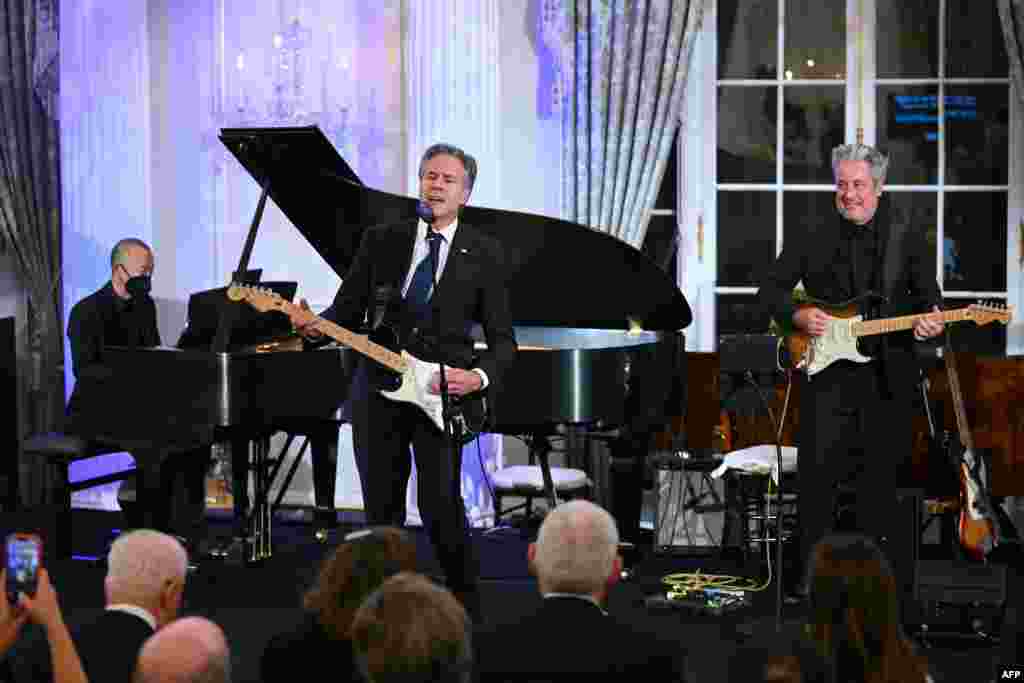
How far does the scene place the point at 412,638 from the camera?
258 centimetres

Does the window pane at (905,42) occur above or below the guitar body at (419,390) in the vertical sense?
above

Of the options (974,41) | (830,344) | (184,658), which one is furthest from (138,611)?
(974,41)

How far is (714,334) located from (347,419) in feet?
7.09

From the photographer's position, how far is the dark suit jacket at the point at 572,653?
3062 mm

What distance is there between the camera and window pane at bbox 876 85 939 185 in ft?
27.6

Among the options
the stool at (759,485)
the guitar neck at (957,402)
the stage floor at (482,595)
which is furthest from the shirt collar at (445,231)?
the guitar neck at (957,402)

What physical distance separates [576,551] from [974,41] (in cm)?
586

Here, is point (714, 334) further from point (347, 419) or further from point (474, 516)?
point (347, 419)

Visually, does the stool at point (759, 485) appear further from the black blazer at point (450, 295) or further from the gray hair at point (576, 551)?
the gray hair at point (576, 551)

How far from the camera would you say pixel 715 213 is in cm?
853

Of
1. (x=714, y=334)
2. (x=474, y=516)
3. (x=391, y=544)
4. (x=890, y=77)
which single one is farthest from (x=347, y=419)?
(x=391, y=544)

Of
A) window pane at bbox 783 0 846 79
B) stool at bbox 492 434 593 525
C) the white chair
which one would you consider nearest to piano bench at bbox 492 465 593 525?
stool at bbox 492 434 593 525

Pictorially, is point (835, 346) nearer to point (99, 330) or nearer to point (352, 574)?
point (352, 574)

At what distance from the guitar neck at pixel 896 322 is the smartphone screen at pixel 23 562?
3.54 m
